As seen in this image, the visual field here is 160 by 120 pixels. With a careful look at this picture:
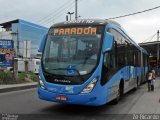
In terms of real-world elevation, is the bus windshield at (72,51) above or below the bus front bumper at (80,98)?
above

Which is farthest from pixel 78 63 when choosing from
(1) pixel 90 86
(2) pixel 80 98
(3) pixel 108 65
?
(3) pixel 108 65

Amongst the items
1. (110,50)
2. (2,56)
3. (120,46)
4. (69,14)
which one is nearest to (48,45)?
(110,50)

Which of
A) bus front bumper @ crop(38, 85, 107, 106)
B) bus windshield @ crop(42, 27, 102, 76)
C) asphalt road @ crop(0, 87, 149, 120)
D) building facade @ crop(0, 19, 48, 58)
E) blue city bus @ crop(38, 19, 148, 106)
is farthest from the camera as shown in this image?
building facade @ crop(0, 19, 48, 58)

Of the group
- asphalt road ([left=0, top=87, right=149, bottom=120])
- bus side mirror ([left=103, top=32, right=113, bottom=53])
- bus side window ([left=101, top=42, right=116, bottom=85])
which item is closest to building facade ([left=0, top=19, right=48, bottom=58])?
asphalt road ([left=0, top=87, right=149, bottom=120])

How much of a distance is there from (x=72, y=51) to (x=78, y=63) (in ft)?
1.64

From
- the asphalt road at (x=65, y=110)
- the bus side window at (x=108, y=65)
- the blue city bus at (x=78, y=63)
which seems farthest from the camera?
the bus side window at (x=108, y=65)

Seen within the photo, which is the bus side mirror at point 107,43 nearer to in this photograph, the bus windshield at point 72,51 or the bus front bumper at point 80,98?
the bus windshield at point 72,51

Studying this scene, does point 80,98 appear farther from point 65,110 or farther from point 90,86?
point 65,110

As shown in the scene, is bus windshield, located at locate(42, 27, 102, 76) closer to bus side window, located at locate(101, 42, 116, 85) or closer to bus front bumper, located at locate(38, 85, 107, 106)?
bus side window, located at locate(101, 42, 116, 85)

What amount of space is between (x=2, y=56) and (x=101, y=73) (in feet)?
54.0

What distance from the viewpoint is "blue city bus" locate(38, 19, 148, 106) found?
11461 mm

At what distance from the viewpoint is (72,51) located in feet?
39.4

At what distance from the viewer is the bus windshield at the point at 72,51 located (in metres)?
11.7

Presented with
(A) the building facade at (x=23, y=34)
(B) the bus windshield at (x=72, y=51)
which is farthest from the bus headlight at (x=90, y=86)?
(A) the building facade at (x=23, y=34)
